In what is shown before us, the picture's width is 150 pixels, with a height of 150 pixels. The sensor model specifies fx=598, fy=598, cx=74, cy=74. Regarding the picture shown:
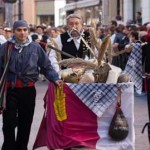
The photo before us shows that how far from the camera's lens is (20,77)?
22.2 ft

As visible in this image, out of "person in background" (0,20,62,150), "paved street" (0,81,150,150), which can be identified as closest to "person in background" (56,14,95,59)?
"person in background" (0,20,62,150)

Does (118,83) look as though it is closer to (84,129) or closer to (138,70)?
(84,129)

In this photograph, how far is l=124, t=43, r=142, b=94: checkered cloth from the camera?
25.3ft

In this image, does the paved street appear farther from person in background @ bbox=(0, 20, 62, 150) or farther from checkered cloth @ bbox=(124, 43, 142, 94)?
person in background @ bbox=(0, 20, 62, 150)

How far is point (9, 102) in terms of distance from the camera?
6816mm

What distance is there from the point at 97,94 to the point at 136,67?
1.25m

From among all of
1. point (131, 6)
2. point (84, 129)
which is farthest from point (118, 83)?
point (131, 6)

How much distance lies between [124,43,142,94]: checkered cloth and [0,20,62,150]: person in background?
1252mm

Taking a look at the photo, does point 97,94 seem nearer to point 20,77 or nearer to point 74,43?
point 20,77

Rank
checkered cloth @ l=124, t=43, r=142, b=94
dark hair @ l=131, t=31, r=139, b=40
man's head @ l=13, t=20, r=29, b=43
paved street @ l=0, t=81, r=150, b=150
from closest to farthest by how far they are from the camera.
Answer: man's head @ l=13, t=20, r=29, b=43, checkered cloth @ l=124, t=43, r=142, b=94, paved street @ l=0, t=81, r=150, b=150, dark hair @ l=131, t=31, r=139, b=40

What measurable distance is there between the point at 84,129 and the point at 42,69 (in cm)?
89

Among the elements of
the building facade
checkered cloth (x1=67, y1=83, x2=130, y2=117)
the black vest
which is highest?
the building facade

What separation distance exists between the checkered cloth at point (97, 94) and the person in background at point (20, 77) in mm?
273

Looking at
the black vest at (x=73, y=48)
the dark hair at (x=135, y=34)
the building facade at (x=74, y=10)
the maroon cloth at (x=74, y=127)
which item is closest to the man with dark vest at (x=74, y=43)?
the black vest at (x=73, y=48)
